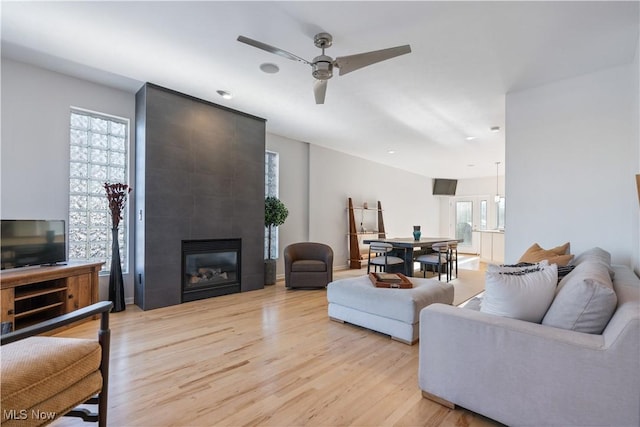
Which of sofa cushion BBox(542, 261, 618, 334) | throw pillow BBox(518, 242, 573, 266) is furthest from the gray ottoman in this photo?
sofa cushion BBox(542, 261, 618, 334)

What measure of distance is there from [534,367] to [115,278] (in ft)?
13.7

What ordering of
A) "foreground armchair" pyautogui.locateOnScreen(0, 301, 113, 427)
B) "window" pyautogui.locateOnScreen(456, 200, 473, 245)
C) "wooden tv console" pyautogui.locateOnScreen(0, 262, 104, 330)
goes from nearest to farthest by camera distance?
"foreground armchair" pyautogui.locateOnScreen(0, 301, 113, 427) < "wooden tv console" pyautogui.locateOnScreen(0, 262, 104, 330) < "window" pyautogui.locateOnScreen(456, 200, 473, 245)

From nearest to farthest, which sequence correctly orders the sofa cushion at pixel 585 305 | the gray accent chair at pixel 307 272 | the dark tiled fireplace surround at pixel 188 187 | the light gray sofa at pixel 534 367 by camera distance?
the light gray sofa at pixel 534 367
the sofa cushion at pixel 585 305
the dark tiled fireplace surround at pixel 188 187
the gray accent chair at pixel 307 272

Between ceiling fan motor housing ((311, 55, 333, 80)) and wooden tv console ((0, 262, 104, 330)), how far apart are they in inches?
123

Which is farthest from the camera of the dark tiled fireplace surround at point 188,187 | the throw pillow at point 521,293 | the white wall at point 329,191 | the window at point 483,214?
the window at point 483,214

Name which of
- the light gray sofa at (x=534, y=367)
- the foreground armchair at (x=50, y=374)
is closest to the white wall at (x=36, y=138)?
the foreground armchair at (x=50, y=374)

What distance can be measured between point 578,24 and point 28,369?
4169 mm

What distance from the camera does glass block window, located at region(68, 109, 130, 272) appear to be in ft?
12.2

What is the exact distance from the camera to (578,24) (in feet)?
8.14

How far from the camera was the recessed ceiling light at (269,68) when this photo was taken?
3.21 m

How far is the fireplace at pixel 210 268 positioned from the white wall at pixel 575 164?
3.86m

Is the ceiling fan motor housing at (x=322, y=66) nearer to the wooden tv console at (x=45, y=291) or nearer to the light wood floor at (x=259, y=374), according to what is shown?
the light wood floor at (x=259, y=374)

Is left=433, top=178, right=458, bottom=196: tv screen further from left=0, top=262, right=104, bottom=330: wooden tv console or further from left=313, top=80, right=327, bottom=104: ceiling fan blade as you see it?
left=0, top=262, right=104, bottom=330: wooden tv console

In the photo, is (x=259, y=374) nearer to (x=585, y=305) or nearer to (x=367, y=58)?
(x=585, y=305)
